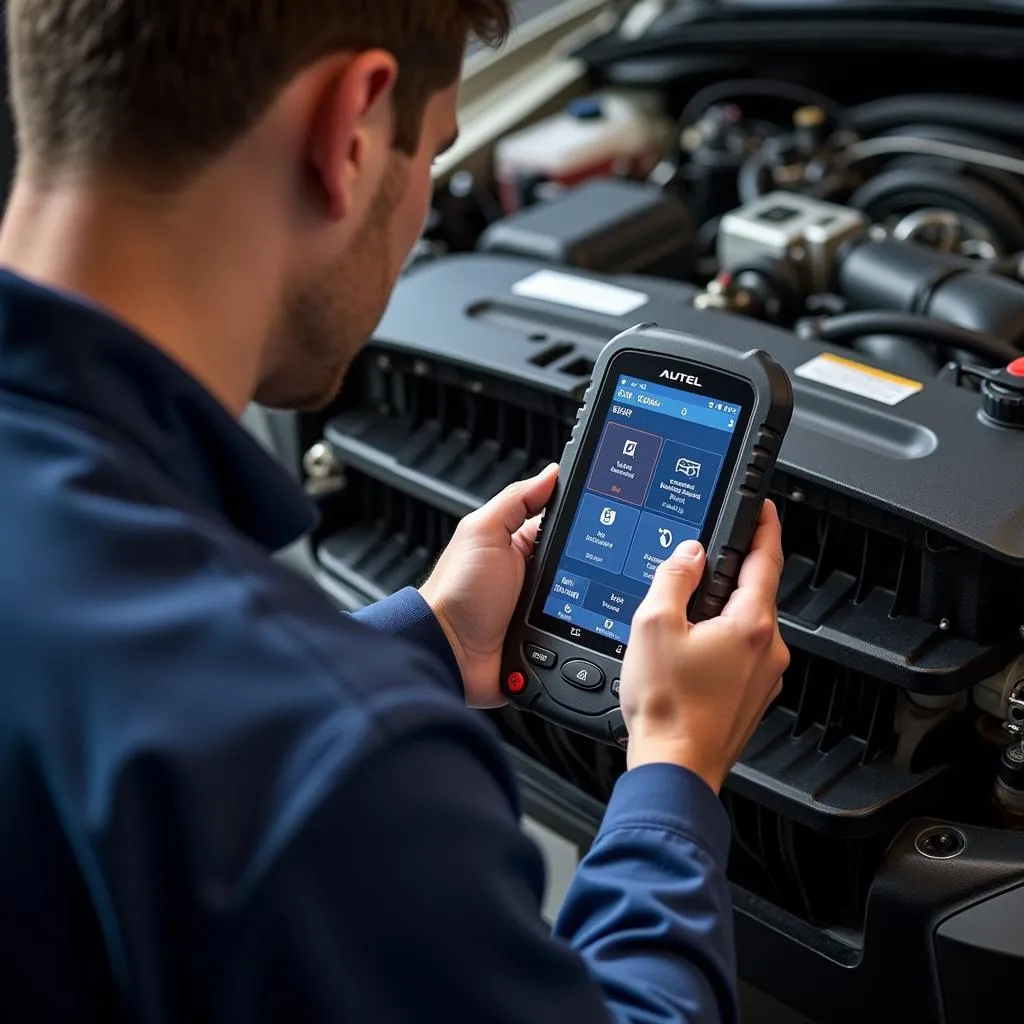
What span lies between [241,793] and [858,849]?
1.80ft

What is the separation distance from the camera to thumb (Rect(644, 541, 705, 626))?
72cm

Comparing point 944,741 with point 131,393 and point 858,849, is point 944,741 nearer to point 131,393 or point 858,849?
point 858,849

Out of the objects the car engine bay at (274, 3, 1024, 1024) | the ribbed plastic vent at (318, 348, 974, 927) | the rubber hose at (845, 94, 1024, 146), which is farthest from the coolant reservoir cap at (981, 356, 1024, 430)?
the rubber hose at (845, 94, 1024, 146)

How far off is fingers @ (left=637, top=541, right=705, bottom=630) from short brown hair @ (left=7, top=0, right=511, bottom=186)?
0.31m

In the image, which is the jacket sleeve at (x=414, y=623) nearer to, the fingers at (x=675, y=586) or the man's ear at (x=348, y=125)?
the fingers at (x=675, y=586)

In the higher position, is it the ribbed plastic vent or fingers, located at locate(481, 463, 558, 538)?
fingers, located at locate(481, 463, 558, 538)

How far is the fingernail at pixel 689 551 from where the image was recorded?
764 millimetres

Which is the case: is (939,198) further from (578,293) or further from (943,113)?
(578,293)

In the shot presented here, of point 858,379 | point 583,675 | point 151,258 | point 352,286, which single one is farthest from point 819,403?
point 151,258

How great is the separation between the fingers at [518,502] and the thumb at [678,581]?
126 millimetres

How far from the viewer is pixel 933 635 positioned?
827 mm

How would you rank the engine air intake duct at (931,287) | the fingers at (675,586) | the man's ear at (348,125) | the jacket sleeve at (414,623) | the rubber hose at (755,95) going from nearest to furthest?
the man's ear at (348,125) → the fingers at (675,586) → the jacket sleeve at (414,623) → the engine air intake duct at (931,287) → the rubber hose at (755,95)

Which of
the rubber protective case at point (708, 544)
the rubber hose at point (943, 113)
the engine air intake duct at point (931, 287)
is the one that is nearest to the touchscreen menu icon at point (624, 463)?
the rubber protective case at point (708, 544)

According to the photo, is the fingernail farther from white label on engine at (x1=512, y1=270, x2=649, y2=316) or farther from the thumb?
white label on engine at (x1=512, y1=270, x2=649, y2=316)
